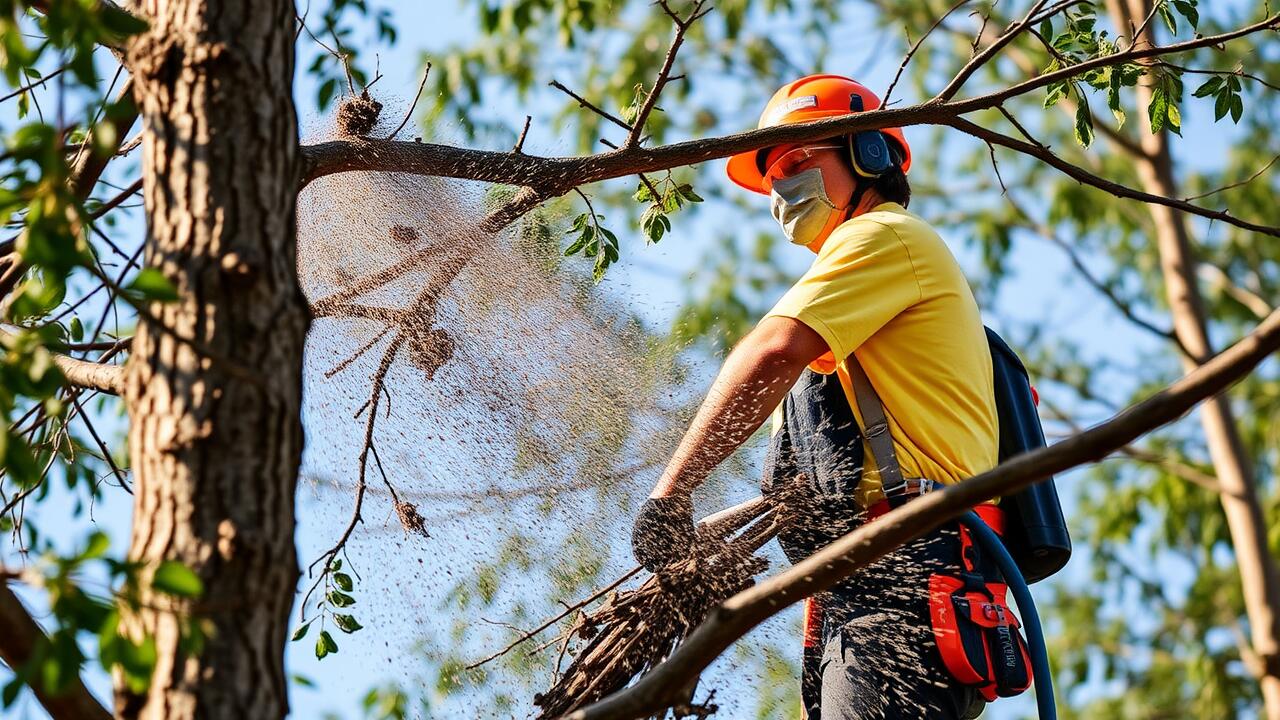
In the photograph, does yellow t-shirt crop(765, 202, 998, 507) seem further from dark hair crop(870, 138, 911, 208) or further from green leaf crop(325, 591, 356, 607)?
green leaf crop(325, 591, 356, 607)

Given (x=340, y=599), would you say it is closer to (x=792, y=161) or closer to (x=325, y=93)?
(x=325, y=93)

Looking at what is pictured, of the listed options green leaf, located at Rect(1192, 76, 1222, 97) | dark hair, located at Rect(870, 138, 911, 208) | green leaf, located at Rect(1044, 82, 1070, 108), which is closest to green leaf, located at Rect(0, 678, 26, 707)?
dark hair, located at Rect(870, 138, 911, 208)

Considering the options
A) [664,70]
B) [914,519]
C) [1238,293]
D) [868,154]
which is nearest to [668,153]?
[664,70]

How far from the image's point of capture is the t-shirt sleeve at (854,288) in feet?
9.73

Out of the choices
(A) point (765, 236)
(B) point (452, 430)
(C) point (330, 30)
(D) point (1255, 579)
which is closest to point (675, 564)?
(B) point (452, 430)

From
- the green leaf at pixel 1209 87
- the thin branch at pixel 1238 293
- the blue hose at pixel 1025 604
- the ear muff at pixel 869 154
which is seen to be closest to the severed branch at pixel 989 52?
the ear muff at pixel 869 154

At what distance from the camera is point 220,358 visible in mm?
1875

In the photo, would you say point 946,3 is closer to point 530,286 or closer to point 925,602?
point 530,286

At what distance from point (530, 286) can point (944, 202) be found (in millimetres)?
9672

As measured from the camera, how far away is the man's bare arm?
2.93 metres

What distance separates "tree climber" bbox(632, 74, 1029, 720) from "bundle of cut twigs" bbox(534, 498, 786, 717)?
0.06 meters

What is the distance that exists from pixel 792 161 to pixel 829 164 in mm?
90

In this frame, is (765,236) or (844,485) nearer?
(844,485)

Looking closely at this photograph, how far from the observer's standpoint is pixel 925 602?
290 centimetres
